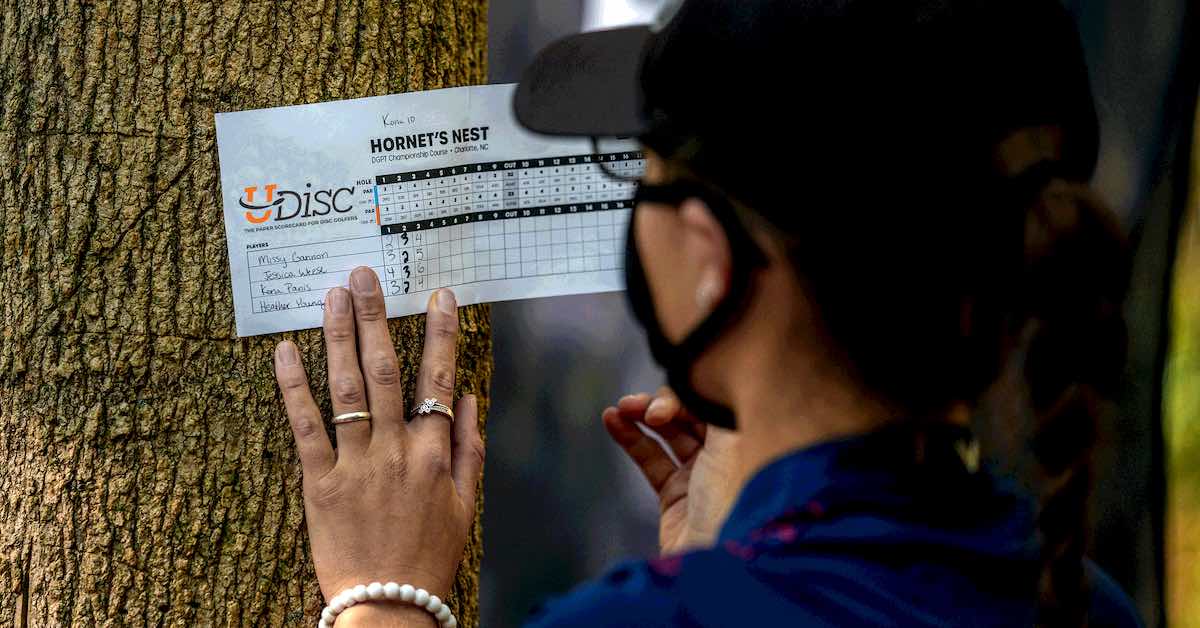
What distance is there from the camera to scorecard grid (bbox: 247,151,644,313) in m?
1.32

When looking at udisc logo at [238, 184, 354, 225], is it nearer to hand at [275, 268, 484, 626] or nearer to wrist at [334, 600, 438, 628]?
hand at [275, 268, 484, 626]

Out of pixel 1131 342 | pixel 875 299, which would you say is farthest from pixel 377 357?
pixel 1131 342

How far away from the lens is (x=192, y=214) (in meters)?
1.31

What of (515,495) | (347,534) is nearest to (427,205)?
(347,534)

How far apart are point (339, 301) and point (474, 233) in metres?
0.22

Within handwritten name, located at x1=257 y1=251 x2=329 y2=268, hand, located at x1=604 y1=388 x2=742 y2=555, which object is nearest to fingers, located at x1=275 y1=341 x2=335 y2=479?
handwritten name, located at x1=257 y1=251 x2=329 y2=268

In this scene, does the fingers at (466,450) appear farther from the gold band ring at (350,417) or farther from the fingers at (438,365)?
the gold band ring at (350,417)

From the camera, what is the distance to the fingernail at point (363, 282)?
4.32 feet

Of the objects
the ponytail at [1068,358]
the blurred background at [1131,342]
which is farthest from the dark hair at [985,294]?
the blurred background at [1131,342]

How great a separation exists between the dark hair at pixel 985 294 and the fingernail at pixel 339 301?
0.60 meters

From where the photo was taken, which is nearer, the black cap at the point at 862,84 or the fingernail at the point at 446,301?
the black cap at the point at 862,84

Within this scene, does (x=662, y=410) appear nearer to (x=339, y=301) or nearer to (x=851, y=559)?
(x=339, y=301)

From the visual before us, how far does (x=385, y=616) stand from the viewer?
1171mm

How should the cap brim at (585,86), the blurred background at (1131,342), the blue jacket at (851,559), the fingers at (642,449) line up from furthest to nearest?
the blurred background at (1131,342) → the fingers at (642,449) → the cap brim at (585,86) → the blue jacket at (851,559)
